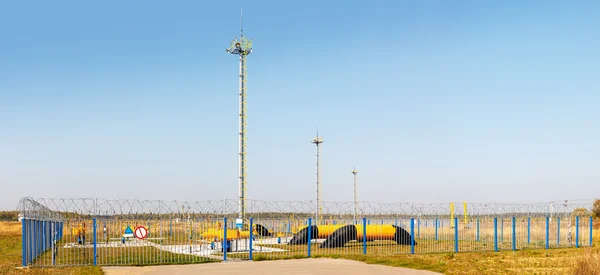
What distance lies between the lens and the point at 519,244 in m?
40.2

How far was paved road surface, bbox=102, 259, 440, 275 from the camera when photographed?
23.0 metres

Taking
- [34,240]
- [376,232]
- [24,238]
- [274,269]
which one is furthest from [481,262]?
[34,240]

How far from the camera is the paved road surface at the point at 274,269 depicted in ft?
75.5

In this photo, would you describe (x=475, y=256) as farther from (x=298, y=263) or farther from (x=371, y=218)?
(x=298, y=263)

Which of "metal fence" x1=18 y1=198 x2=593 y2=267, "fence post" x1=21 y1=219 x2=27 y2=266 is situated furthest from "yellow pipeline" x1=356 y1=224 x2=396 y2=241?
"fence post" x1=21 y1=219 x2=27 y2=266

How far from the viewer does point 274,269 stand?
24.0 m

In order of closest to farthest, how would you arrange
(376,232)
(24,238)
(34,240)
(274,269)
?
(274,269) < (24,238) < (34,240) < (376,232)

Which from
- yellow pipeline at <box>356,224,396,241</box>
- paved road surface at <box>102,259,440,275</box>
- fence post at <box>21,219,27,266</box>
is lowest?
yellow pipeline at <box>356,224,396,241</box>

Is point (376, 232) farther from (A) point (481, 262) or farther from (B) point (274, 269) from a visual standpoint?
(B) point (274, 269)

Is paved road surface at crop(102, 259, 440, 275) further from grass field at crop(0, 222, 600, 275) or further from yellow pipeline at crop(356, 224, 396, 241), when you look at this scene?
yellow pipeline at crop(356, 224, 396, 241)

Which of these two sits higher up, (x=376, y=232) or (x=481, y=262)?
(x=481, y=262)

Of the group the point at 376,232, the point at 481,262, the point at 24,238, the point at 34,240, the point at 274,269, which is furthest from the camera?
the point at 376,232

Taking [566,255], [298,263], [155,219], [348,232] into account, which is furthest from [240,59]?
[566,255]

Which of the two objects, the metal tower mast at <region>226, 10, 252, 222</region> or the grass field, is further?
the metal tower mast at <region>226, 10, 252, 222</region>
